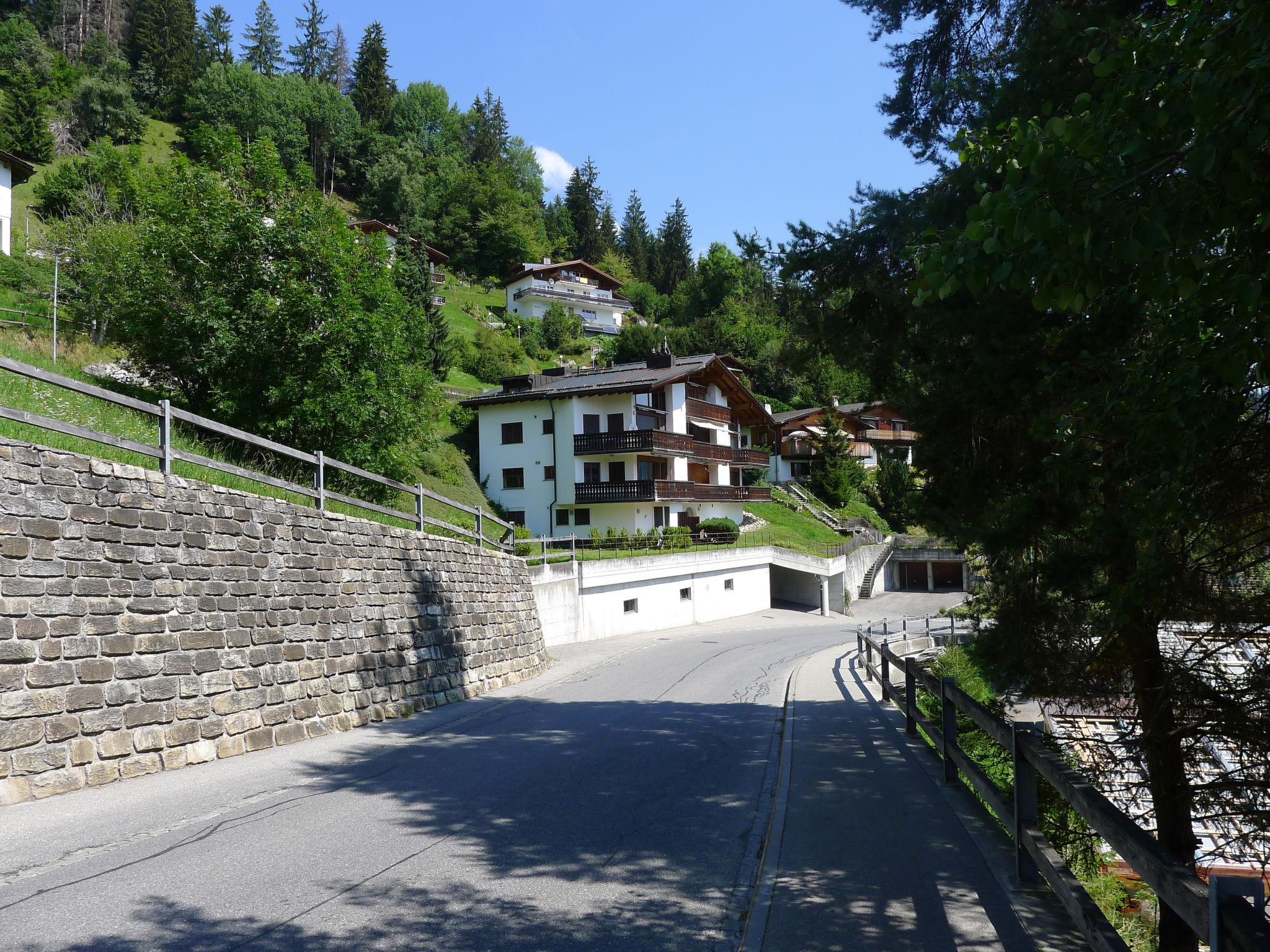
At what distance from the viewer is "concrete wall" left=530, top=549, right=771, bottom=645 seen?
2644 cm

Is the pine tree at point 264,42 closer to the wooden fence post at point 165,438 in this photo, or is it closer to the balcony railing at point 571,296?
the balcony railing at point 571,296

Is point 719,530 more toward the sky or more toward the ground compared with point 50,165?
more toward the ground

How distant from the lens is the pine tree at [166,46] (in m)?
90.0

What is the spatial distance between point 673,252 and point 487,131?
Result: 102ft

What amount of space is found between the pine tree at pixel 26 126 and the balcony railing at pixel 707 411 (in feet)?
166

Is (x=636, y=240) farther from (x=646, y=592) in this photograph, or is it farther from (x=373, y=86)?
(x=646, y=592)

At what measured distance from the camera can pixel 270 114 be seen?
8762cm

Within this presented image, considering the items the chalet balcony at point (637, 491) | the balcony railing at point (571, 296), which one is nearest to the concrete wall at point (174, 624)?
the chalet balcony at point (637, 491)

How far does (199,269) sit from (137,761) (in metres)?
17.2

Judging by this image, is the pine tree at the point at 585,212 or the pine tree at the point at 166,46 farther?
the pine tree at the point at 585,212

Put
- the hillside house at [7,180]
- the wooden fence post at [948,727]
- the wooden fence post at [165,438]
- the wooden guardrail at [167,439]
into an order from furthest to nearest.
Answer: the hillside house at [7,180]
the wooden fence post at [165,438]
the wooden guardrail at [167,439]
the wooden fence post at [948,727]

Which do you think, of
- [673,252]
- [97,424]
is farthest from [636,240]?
[97,424]

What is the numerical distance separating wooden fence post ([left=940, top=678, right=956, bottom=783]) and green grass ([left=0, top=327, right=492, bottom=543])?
8.72m

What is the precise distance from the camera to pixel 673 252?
391 ft
